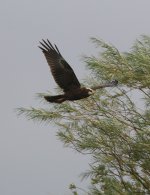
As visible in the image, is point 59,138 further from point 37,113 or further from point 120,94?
point 120,94

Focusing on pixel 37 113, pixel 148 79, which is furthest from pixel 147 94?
pixel 37 113

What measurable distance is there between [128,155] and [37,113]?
197cm

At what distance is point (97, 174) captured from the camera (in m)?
12.4

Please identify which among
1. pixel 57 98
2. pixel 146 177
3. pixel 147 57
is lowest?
pixel 146 177

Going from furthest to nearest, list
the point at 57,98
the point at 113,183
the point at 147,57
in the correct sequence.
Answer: the point at 113,183
the point at 147,57
the point at 57,98

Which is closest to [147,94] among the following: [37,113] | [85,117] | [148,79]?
A: [148,79]

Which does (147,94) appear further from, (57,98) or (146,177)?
(57,98)

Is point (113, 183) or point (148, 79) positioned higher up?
point (148, 79)

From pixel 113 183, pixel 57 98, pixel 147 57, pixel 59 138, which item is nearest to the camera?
pixel 57 98

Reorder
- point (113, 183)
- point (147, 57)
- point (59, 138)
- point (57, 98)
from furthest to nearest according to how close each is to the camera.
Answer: point (59, 138), point (113, 183), point (147, 57), point (57, 98)

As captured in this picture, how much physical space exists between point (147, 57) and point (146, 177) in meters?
2.31

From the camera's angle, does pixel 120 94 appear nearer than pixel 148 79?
No

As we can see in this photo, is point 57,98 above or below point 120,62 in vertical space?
below

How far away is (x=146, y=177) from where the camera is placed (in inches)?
483
